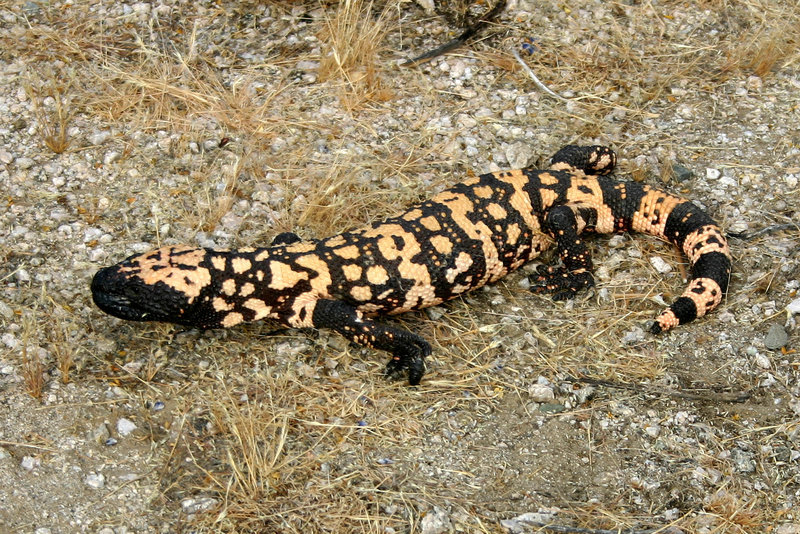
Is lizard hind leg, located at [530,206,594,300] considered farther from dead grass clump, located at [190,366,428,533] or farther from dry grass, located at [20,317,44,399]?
dry grass, located at [20,317,44,399]

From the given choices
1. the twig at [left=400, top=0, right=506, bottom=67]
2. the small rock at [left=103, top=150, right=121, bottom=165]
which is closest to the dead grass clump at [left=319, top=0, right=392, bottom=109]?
the twig at [left=400, top=0, right=506, bottom=67]

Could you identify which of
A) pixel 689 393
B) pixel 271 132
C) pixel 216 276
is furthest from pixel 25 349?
pixel 689 393

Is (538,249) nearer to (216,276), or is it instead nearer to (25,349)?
(216,276)

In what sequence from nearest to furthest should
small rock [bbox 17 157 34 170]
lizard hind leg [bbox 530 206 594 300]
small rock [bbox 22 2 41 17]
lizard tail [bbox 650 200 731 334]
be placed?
lizard tail [bbox 650 200 731 334] → lizard hind leg [bbox 530 206 594 300] → small rock [bbox 17 157 34 170] → small rock [bbox 22 2 41 17]

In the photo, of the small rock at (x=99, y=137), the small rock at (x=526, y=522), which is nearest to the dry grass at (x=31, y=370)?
the small rock at (x=99, y=137)

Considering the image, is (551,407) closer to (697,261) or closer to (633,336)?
(633,336)

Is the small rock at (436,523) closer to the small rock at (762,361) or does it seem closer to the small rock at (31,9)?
the small rock at (762,361)
